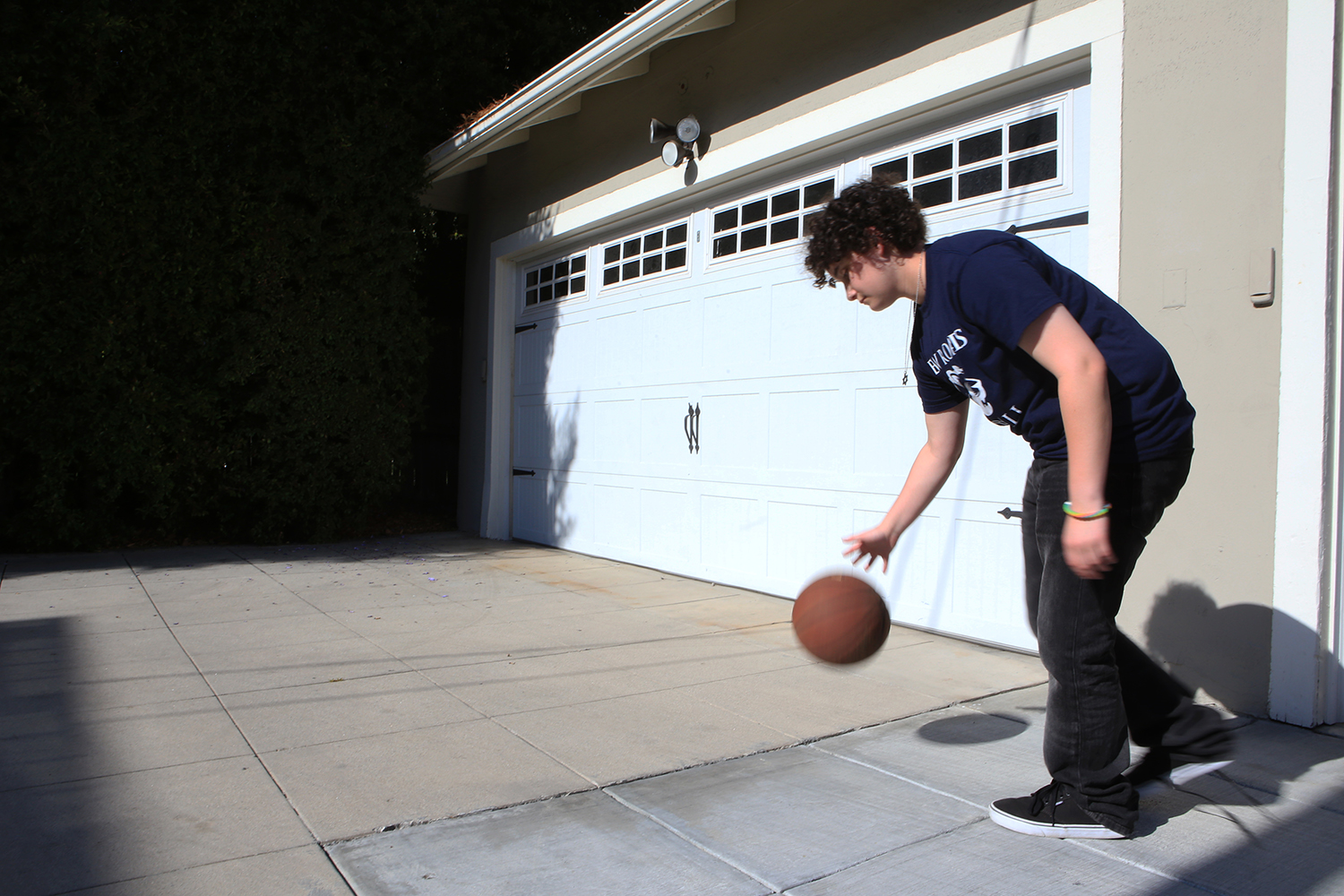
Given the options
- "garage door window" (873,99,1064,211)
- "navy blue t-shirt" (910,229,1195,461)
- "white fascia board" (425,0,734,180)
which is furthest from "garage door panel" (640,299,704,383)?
"navy blue t-shirt" (910,229,1195,461)

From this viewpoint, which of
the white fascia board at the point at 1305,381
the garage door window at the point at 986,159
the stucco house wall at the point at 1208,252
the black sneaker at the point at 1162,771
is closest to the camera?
the black sneaker at the point at 1162,771

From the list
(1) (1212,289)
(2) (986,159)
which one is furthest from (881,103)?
(1) (1212,289)

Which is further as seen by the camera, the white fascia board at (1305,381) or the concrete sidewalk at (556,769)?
the white fascia board at (1305,381)

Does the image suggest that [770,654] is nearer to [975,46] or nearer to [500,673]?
[500,673]

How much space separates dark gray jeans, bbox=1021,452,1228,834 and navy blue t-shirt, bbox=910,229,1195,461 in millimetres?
72

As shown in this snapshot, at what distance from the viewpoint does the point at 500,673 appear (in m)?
4.12

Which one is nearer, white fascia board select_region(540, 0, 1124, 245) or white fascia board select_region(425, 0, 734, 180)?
white fascia board select_region(540, 0, 1124, 245)

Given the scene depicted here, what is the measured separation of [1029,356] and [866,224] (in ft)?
1.72

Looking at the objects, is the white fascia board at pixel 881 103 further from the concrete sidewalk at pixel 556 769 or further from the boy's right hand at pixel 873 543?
the concrete sidewalk at pixel 556 769

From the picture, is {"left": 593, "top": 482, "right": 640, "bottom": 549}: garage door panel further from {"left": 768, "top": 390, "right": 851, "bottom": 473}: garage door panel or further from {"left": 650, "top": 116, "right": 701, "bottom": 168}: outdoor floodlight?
{"left": 650, "top": 116, "right": 701, "bottom": 168}: outdoor floodlight

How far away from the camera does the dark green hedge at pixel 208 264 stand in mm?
7004

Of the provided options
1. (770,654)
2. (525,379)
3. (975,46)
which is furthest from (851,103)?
(525,379)

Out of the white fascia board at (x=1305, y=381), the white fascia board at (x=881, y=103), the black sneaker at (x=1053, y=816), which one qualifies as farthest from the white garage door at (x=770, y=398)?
the black sneaker at (x=1053, y=816)

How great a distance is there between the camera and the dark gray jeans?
7.29 ft
